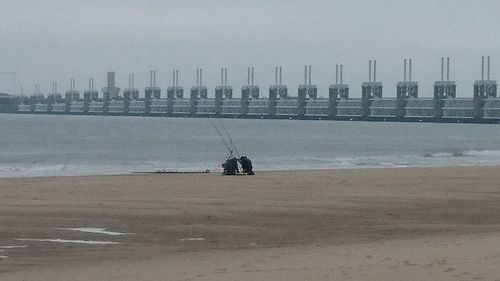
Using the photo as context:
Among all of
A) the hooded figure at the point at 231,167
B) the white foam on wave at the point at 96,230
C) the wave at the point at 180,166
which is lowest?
the wave at the point at 180,166

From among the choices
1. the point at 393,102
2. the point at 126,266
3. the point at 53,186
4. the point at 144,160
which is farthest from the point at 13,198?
the point at 393,102

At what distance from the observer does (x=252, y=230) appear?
44.0 feet

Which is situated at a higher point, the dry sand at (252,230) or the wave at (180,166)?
the dry sand at (252,230)

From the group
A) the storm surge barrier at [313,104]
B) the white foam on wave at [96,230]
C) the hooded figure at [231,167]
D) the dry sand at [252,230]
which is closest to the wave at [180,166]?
the hooded figure at [231,167]

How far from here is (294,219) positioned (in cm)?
1488

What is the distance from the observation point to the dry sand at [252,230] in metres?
9.42

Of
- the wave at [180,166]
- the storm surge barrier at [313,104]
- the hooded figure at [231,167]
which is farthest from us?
the storm surge barrier at [313,104]

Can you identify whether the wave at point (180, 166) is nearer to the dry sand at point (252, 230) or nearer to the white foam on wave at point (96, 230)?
the dry sand at point (252, 230)

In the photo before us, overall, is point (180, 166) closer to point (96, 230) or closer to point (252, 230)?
point (252, 230)

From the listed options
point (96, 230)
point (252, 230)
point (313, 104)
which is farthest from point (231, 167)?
point (313, 104)

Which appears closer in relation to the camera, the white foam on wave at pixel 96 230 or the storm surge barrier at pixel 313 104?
the white foam on wave at pixel 96 230

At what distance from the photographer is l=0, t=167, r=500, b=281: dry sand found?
9422 millimetres

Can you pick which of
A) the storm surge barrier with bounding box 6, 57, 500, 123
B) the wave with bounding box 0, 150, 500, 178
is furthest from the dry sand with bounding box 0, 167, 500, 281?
the storm surge barrier with bounding box 6, 57, 500, 123

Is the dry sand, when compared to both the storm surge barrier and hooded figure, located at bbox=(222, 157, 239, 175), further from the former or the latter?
the storm surge barrier
